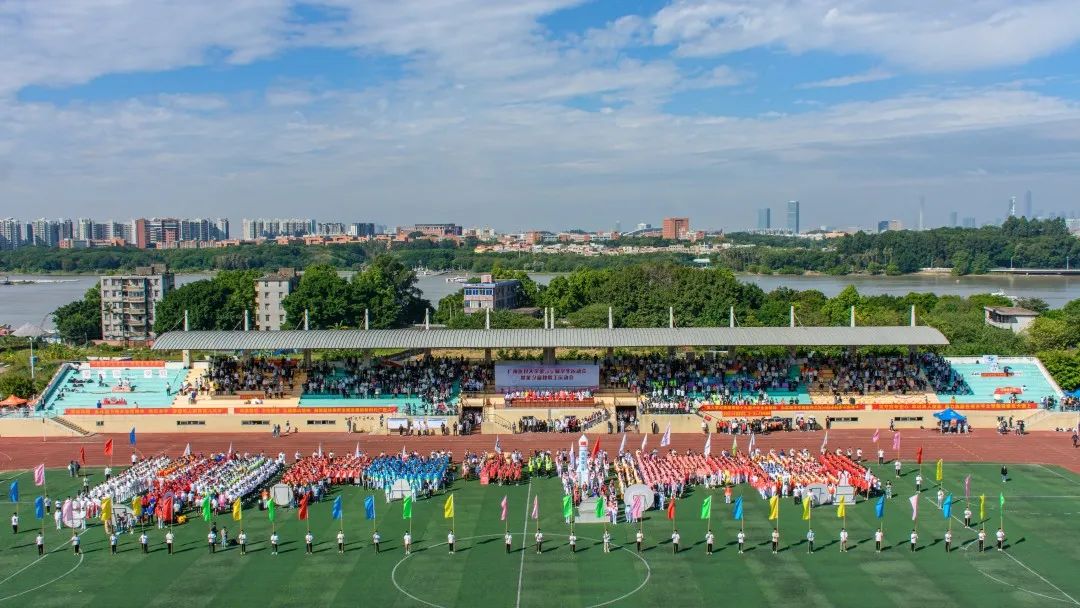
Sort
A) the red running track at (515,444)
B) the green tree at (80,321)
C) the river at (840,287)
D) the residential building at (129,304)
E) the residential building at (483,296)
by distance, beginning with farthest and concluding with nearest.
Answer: the river at (840,287) → the residential building at (483,296) → the residential building at (129,304) → the green tree at (80,321) → the red running track at (515,444)

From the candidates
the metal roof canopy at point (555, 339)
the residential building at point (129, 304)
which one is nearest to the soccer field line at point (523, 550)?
the metal roof canopy at point (555, 339)

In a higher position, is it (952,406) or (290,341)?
(290,341)

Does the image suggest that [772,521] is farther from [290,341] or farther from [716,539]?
[290,341]

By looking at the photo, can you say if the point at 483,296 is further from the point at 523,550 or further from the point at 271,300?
the point at 523,550

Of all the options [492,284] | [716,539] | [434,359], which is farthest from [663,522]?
[492,284]

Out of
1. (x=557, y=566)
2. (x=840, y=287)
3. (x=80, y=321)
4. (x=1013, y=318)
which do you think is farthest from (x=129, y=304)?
(x=840, y=287)

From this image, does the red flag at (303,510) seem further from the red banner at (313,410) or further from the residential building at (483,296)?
the residential building at (483,296)
